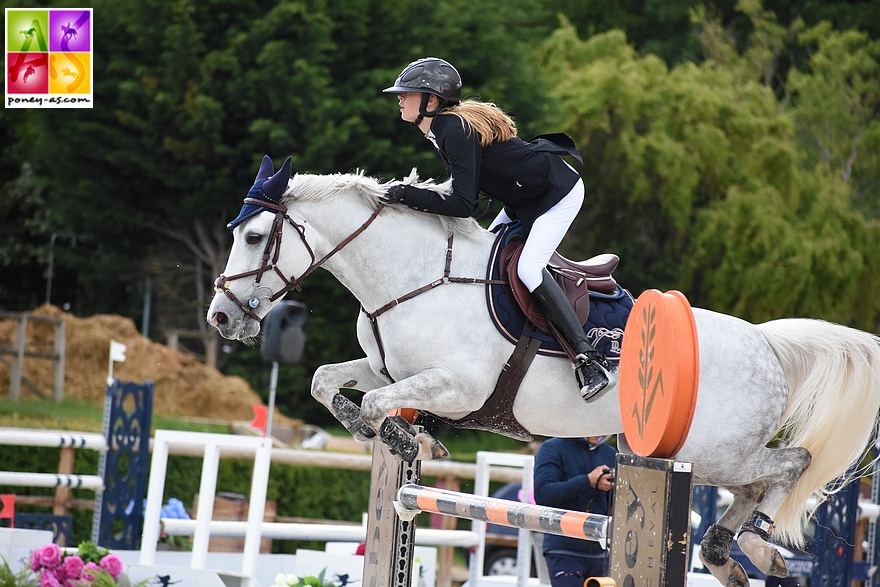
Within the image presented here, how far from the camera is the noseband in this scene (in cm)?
312

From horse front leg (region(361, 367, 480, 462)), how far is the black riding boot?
368mm

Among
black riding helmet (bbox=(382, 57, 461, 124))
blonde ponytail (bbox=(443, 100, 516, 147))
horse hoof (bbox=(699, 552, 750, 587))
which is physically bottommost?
horse hoof (bbox=(699, 552, 750, 587))

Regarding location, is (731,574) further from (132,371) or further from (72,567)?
(132,371)

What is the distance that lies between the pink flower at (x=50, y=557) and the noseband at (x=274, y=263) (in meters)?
1.86

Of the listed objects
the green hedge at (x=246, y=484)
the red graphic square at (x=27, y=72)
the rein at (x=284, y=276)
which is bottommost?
the green hedge at (x=246, y=484)

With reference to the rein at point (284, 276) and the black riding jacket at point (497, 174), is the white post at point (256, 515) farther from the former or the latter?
the black riding jacket at point (497, 174)

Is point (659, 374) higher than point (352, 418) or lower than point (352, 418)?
higher

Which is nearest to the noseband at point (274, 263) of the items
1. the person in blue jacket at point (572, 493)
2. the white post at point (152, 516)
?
the person in blue jacket at point (572, 493)

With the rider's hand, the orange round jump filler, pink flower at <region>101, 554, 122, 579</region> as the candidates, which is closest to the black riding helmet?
the orange round jump filler

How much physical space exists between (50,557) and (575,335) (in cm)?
264

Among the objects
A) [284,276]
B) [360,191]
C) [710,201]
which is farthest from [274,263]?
[710,201]

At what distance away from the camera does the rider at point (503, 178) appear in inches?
123

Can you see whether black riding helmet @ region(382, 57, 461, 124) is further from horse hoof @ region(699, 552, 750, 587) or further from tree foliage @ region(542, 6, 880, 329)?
tree foliage @ region(542, 6, 880, 329)

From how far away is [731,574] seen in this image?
3012mm
